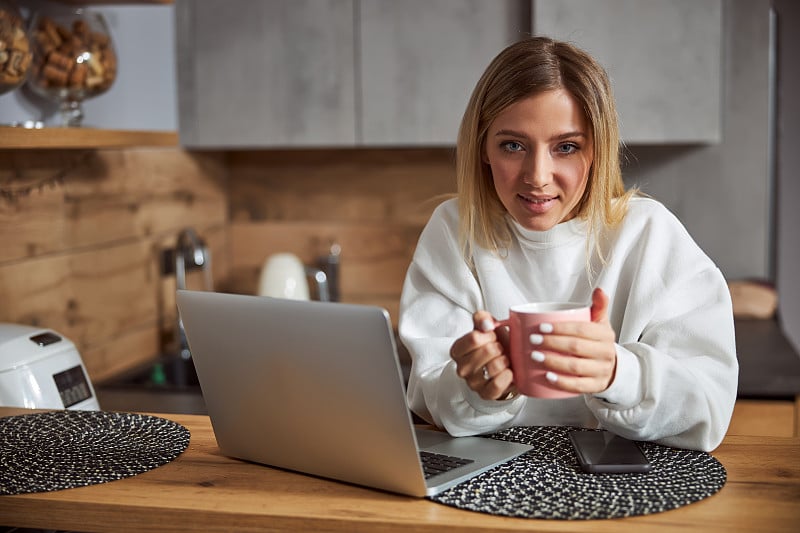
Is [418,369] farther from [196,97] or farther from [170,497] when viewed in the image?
[196,97]

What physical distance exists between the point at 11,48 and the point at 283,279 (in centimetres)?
123

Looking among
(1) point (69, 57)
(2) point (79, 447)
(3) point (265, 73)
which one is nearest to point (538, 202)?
(2) point (79, 447)

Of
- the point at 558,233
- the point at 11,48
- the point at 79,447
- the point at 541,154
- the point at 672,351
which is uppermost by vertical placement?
the point at 11,48

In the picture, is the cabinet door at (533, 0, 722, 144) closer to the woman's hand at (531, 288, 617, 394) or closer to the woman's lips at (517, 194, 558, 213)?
the woman's lips at (517, 194, 558, 213)

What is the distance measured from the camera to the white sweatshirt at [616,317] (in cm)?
120

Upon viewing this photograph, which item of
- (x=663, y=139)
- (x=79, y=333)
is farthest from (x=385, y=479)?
(x=663, y=139)

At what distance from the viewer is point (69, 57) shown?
187 cm

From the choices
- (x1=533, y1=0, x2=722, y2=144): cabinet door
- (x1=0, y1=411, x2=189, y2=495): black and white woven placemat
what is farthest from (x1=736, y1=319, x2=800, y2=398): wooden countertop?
(x1=0, y1=411, x2=189, y2=495): black and white woven placemat

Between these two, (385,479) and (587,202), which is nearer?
(385,479)

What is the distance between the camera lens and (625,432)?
48.1 inches

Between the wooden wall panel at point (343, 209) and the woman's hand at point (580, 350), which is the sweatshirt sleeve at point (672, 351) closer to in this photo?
the woman's hand at point (580, 350)

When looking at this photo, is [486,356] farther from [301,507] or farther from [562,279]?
[562,279]

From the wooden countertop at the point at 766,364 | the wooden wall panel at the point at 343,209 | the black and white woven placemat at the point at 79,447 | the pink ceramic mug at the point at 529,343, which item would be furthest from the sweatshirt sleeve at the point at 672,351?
the wooden wall panel at the point at 343,209

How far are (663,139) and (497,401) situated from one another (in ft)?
4.57
